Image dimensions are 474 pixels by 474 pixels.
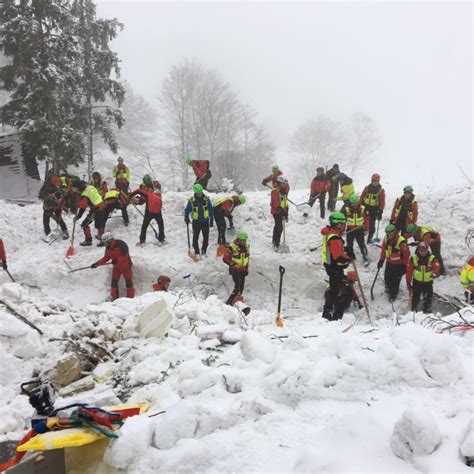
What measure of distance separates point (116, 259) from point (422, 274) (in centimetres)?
678

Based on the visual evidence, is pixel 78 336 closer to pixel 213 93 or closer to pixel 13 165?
pixel 13 165

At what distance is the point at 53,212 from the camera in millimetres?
10156

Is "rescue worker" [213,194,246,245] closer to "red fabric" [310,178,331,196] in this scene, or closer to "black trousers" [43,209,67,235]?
"red fabric" [310,178,331,196]

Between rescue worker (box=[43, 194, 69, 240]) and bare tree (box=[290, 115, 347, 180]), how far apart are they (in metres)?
30.3

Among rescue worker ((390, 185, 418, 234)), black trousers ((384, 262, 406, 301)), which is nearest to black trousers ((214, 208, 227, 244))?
black trousers ((384, 262, 406, 301))

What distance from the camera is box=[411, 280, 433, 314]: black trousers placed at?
7528mm

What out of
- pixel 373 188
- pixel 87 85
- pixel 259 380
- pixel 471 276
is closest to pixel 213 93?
pixel 87 85

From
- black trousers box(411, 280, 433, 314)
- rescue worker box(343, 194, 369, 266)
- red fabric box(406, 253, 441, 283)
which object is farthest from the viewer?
rescue worker box(343, 194, 369, 266)

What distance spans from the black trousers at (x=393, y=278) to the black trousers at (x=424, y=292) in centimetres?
76

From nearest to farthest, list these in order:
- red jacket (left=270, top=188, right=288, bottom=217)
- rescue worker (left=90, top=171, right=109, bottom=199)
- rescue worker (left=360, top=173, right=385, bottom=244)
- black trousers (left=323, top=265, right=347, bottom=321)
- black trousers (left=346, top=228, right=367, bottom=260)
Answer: black trousers (left=323, top=265, right=347, bottom=321), black trousers (left=346, top=228, right=367, bottom=260), rescue worker (left=360, top=173, right=385, bottom=244), red jacket (left=270, top=188, right=288, bottom=217), rescue worker (left=90, top=171, right=109, bottom=199)

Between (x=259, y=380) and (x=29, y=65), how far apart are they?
15.0 metres

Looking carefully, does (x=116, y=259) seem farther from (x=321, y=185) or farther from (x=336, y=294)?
(x=321, y=185)

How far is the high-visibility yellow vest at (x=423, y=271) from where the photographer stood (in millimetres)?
7332

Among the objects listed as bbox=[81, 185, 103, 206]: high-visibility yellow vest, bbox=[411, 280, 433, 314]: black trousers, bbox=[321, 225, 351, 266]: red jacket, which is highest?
bbox=[81, 185, 103, 206]: high-visibility yellow vest
